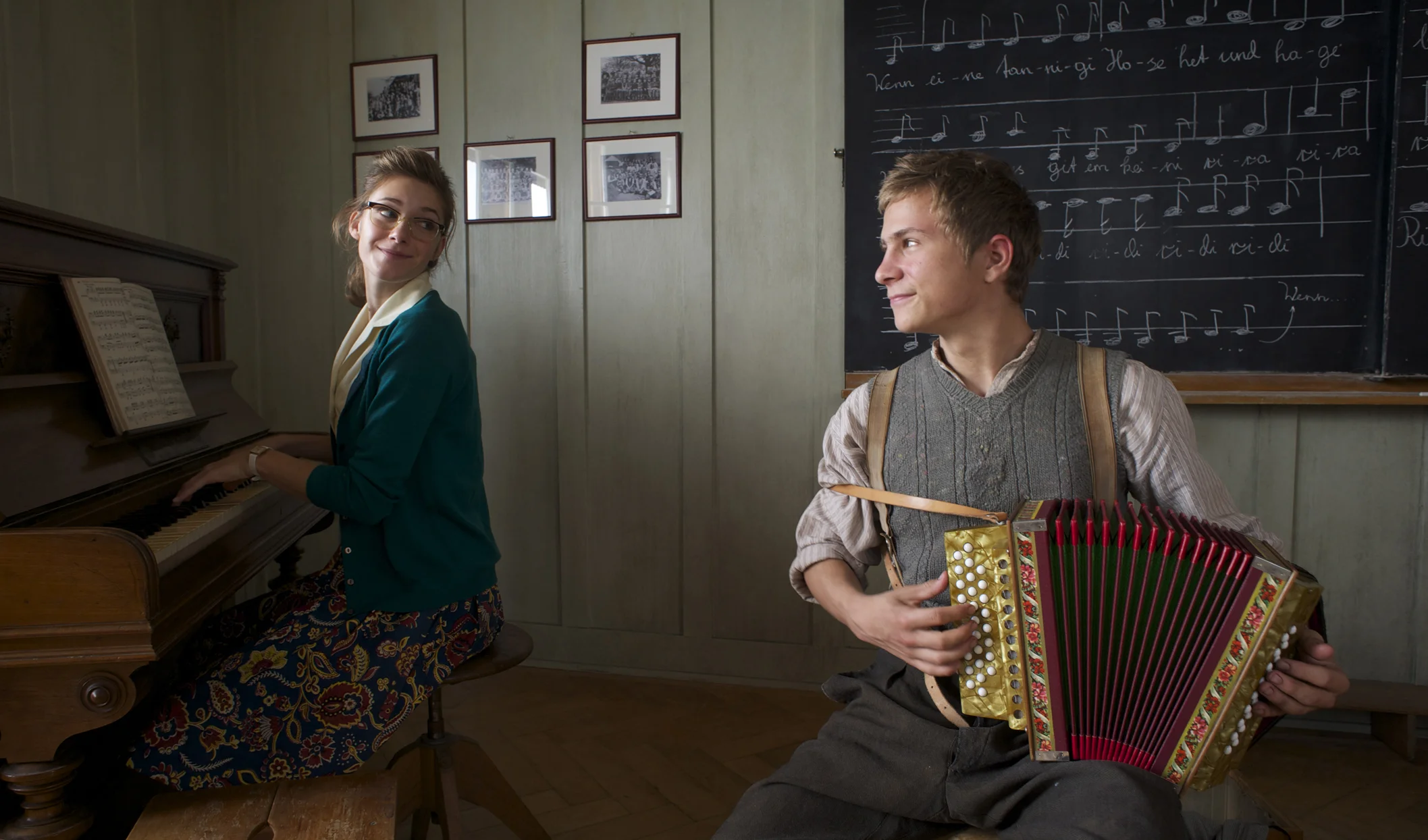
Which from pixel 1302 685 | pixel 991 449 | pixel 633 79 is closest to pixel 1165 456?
pixel 991 449

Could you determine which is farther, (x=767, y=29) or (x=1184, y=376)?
(x=767, y=29)

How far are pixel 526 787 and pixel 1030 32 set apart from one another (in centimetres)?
271

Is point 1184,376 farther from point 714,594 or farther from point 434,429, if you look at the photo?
point 434,429

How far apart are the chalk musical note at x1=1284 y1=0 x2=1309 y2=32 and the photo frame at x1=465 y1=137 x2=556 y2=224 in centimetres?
235

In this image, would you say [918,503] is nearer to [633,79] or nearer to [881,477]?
[881,477]

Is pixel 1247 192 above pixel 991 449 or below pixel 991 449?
above

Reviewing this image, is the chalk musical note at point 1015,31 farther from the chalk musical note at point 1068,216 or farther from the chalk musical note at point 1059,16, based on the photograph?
the chalk musical note at point 1068,216

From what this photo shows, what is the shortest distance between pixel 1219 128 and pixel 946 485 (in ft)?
6.22

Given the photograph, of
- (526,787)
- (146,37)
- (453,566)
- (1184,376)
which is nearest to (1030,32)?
(1184,376)

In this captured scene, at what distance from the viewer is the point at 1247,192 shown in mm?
2680

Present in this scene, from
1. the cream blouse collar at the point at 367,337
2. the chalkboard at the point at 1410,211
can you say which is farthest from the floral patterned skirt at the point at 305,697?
the chalkboard at the point at 1410,211

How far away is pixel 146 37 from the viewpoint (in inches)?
119

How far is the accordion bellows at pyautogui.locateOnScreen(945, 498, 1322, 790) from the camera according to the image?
46.5 inches

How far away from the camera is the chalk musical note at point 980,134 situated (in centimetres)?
→ 285
